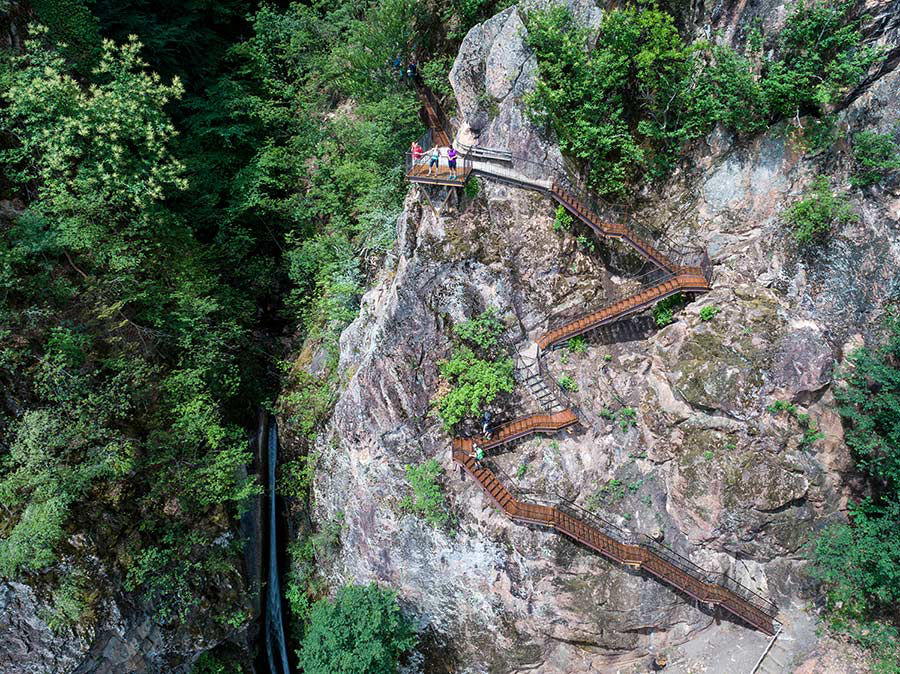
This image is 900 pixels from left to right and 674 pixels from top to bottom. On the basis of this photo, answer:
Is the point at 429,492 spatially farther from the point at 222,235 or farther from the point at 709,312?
the point at 222,235

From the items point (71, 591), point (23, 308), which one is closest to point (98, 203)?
point (23, 308)

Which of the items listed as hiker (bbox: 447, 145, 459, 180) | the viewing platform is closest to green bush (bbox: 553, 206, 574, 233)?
the viewing platform

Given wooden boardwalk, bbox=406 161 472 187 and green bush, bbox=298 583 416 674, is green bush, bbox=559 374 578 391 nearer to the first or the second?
wooden boardwalk, bbox=406 161 472 187

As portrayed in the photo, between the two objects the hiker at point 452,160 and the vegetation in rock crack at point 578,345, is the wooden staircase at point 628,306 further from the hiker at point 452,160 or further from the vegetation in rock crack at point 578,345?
the hiker at point 452,160

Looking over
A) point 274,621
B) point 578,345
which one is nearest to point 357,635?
point 274,621

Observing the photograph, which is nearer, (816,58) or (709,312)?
(816,58)

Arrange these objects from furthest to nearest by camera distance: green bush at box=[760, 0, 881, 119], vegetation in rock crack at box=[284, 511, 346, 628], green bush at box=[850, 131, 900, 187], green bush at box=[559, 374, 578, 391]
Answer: vegetation in rock crack at box=[284, 511, 346, 628], green bush at box=[559, 374, 578, 391], green bush at box=[850, 131, 900, 187], green bush at box=[760, 0, 881, 119]

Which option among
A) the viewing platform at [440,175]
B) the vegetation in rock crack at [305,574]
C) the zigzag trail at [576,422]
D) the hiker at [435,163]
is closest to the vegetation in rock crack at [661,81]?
the zigzag trail at [576,422]
